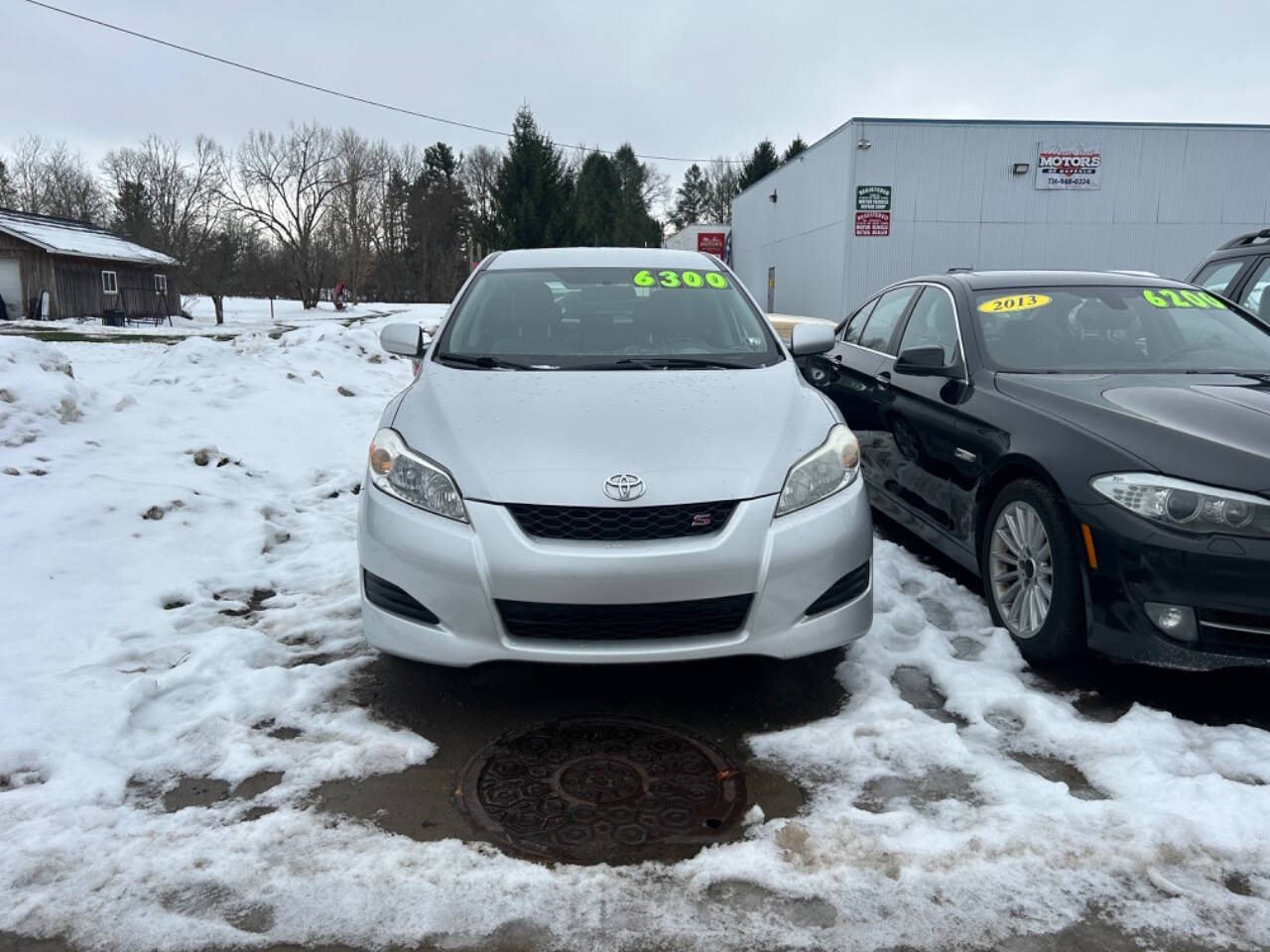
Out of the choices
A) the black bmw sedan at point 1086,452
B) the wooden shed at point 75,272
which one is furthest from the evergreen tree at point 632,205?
the black bmw sedan at point 1086,452

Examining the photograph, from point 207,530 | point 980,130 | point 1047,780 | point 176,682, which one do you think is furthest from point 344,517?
point 980,130

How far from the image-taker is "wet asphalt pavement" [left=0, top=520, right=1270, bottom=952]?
2.66 metres

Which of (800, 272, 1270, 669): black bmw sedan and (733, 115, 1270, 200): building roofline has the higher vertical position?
(733, 115, 1270, 200): building roofline

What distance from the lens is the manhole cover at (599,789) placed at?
2.54 meters

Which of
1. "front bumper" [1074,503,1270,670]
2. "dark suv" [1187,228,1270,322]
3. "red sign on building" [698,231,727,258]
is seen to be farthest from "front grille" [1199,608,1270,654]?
"red sign on building" [698,231,727,258]

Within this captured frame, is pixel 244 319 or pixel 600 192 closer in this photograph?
pixel 244 319

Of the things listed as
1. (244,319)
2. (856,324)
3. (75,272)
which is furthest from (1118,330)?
(75,272)

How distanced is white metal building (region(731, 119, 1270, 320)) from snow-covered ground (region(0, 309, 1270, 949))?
67.7 feet

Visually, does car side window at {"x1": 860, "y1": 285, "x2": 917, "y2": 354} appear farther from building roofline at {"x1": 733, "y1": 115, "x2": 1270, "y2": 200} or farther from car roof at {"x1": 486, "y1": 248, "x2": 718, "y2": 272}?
building roofline at {"x1": 733, "y1": 115, "x2": 1270, "y2": 200}

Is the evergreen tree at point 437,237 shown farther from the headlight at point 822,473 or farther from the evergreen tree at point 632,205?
the headlight at point 822,473

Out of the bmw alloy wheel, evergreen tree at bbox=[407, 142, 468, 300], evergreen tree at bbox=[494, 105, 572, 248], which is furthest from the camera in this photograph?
evergreen tree at bbox=[407, 142, 468, 300]

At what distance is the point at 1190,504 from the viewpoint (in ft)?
9.90

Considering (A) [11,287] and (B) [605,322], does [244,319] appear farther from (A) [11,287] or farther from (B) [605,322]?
(B) [605,322]

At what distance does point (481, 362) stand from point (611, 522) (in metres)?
1.37
